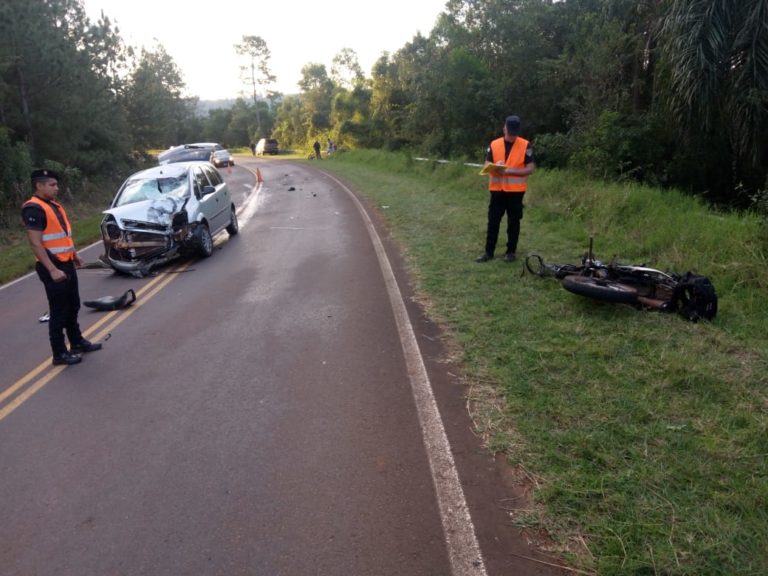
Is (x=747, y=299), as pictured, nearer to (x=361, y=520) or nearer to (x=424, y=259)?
(x=424, y=259)

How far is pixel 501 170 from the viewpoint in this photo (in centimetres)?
816

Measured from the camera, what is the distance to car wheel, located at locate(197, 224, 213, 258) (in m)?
10.5

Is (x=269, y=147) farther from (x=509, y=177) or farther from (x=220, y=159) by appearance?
(x=509, y=177)

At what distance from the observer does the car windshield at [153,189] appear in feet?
34.5

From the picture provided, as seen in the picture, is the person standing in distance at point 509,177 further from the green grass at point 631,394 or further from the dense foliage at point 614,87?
the dense foliage at point 614,87

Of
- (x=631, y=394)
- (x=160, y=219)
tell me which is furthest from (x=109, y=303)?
(x=631, y=394)

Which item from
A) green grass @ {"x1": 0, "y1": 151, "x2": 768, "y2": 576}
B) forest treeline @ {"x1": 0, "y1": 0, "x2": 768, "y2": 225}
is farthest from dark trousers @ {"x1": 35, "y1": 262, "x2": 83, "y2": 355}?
forest treeline @ {"x1": 0, "y1": 0, "x2": 768, "y2": 225}

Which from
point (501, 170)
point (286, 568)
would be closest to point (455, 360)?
point (286, 568)

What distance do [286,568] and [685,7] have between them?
13470 millimetres

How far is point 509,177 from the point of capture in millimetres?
8359

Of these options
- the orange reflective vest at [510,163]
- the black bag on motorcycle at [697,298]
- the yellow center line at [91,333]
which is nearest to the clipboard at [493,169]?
the orange reflective vest at [510,163]

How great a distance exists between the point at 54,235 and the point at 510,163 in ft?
18.7

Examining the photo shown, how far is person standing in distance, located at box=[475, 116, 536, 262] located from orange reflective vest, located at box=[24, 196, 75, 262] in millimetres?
5305

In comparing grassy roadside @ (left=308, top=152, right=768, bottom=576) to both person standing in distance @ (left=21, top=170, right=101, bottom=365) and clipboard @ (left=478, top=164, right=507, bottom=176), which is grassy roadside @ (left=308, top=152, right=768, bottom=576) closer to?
clipboard @ (left=478, top=164, right=507, bottom=176)
